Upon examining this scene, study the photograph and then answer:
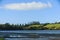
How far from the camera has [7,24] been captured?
40.2 meters

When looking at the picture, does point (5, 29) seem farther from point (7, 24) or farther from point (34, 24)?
point (34, 24)

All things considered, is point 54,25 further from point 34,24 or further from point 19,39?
point 19,39

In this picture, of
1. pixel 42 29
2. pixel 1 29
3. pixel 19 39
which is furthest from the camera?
pixel 42 29

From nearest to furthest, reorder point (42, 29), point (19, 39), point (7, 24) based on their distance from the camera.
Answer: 1. point (19, 39)
2. point (7, 24)
3. point (42, 29)

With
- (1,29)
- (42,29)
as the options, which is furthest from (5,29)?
(42,29)

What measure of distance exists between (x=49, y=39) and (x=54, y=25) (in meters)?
10.4

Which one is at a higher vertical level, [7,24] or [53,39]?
[7,24]

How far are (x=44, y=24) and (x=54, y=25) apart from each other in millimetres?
3539

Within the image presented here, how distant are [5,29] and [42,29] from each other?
31.8 feet

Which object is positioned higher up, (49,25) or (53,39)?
(49,25)

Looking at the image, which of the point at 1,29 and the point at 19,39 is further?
the point at 1,29

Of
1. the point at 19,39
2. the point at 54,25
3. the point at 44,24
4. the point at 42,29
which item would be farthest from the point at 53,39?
the point at 42,29

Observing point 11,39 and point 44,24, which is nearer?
point 11,39

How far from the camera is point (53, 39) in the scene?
101ft
